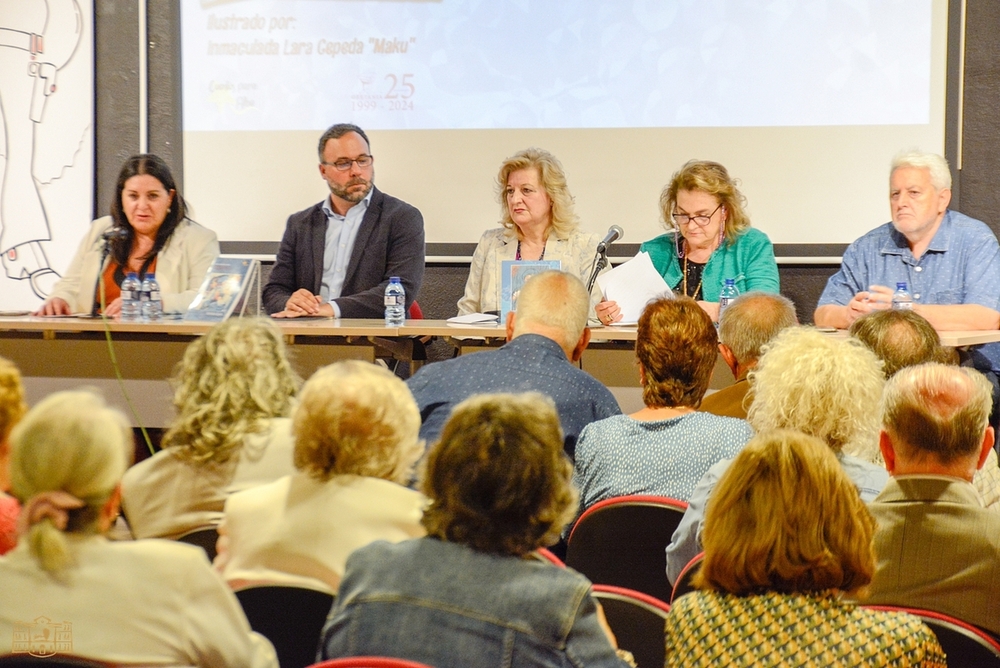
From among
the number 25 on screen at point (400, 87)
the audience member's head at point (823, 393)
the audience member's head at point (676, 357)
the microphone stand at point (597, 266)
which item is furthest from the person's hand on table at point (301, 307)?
the audience member's head at point (823, 393)

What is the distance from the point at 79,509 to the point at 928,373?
48.3 inches

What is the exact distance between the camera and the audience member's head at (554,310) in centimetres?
254

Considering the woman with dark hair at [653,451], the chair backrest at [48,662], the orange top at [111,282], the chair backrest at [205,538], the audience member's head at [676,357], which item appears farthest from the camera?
the orange top at [111,282]

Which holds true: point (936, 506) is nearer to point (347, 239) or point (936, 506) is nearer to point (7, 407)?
point (7, 407)

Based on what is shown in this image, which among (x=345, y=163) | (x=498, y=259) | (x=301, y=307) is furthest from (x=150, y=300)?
(x=498, y=259)

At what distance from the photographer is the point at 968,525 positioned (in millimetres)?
1416

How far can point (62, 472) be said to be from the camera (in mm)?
1160

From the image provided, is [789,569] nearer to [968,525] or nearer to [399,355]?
[968,525]

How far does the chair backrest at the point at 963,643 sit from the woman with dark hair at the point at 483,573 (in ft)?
1.50

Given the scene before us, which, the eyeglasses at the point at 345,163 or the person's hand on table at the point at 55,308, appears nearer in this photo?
the person's hand on table at the point at 55,308

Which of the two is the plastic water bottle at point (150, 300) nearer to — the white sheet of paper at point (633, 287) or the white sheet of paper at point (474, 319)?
the white sheet of paper at point (474, 319)

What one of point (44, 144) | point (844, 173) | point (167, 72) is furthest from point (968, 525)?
point (44, 144)

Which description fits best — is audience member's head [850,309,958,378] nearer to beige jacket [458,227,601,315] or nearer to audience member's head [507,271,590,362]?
audience member's head [507,271,590,362]

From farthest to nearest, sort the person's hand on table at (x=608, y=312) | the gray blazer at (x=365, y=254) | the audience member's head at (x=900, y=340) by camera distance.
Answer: the gray blazer at (x=365, y=254), the person's hand on table at (x=608, y=312), the audience member's head at (x=900, y=340)
